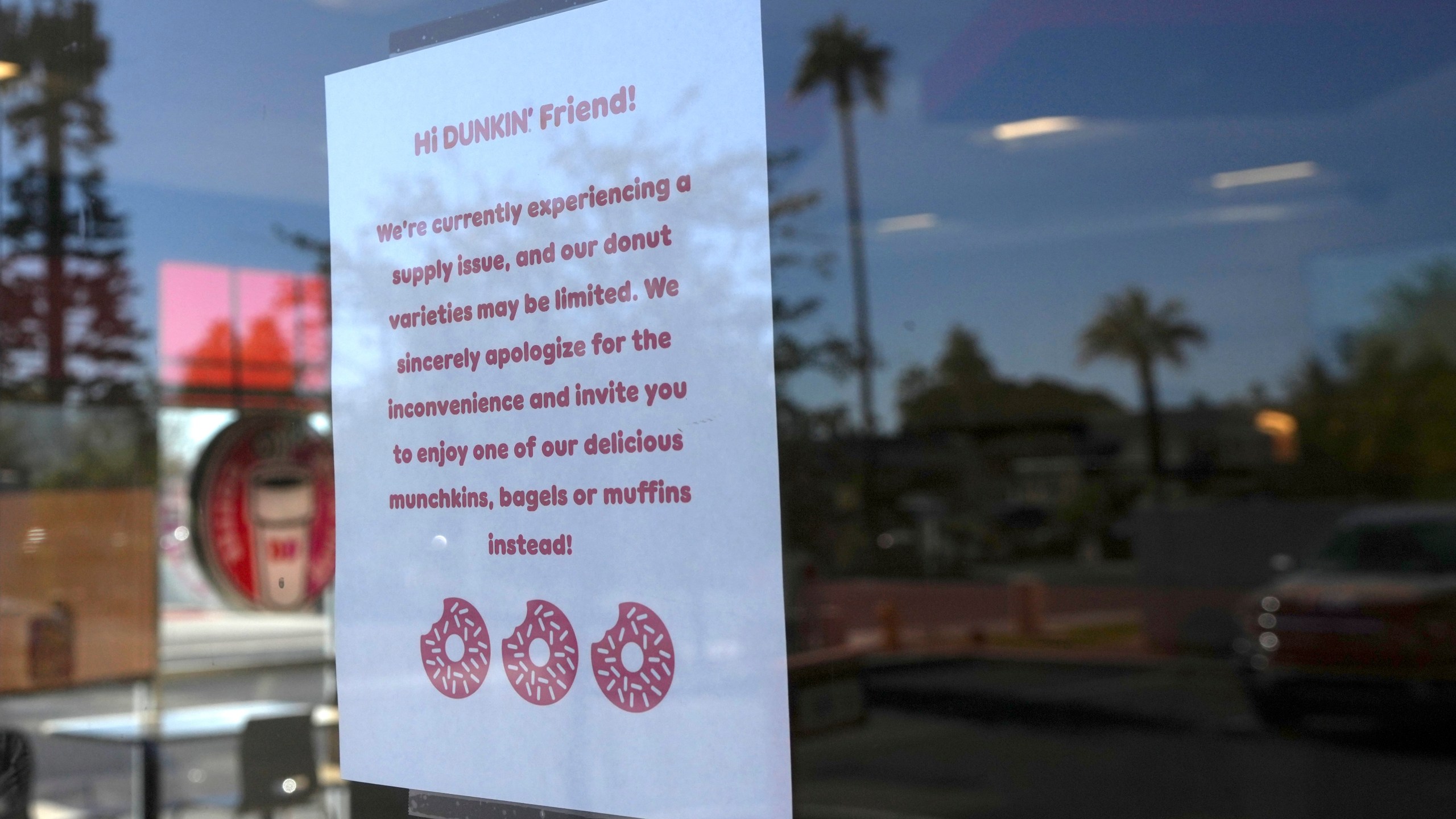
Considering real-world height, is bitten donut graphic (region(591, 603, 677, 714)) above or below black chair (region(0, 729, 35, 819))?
above

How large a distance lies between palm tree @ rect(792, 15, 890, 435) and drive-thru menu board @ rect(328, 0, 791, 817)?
0.38 feet

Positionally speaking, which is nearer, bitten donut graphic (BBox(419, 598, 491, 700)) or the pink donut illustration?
the pink donut illustration

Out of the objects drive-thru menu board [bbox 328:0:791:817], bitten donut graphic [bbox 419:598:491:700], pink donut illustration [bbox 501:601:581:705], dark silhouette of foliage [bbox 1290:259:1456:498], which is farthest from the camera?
bitten donut graphic [bbox 419:598:491:700]

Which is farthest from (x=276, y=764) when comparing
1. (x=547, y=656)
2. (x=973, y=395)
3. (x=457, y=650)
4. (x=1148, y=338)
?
(x=1148, y=338)

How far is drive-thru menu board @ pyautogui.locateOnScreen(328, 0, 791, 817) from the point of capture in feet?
6.35

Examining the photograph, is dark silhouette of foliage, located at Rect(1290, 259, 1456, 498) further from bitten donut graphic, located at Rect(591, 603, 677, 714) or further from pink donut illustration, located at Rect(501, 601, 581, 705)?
pink donut illustration, located at Rect(501, 601, 581, 705)

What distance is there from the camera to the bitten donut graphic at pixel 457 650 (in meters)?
2.17

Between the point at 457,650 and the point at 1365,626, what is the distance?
1.37 metres

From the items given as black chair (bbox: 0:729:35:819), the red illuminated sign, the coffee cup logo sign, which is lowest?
black chair (bbox: 0:729:35:819)

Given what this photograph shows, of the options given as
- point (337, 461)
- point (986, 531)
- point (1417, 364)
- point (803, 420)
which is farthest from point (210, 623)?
point (1417, 364)

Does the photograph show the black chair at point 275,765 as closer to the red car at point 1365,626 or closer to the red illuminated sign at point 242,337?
the red illuminated sign at point 242,337

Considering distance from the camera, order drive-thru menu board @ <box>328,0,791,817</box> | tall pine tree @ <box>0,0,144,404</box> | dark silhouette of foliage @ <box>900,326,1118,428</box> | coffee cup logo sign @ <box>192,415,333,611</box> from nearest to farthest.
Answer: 1. dark silhouette of foliage @ <box>900,326,1118,428</box>
2. drive-thru menu board @ <box>328,0,791,817</box>
3. coffee cup logo sign @ <box>192,415,333,611</box>
4. tall pine tree @ <box>0,0,144,404</box>

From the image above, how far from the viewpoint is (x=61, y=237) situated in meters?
3.46

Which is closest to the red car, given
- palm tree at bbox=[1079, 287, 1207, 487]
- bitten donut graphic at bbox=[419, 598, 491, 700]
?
palm tree at bbox=[1079, 287, 1207, 487]
